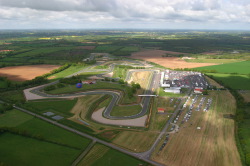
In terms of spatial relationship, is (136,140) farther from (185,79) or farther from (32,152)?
(185,79)

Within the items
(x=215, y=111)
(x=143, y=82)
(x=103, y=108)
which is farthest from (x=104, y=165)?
(x=143, y=82)

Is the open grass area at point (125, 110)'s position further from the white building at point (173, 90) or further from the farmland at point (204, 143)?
the white building at point (173, 90)

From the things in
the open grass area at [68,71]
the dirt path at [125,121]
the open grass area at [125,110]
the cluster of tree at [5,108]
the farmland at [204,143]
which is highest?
the open grass area at [68,71]

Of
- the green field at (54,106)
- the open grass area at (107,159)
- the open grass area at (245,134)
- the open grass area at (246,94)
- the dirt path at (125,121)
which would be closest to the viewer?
the open grass area at (107,159)

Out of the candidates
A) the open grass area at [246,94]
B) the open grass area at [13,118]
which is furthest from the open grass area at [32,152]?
the open grass area at [246,94]

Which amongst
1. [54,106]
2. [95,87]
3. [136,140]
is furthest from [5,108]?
[136,140]

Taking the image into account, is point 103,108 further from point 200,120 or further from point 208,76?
point 208,76
